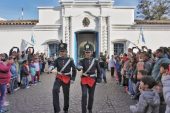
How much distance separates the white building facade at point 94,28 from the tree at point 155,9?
1746 centimetres

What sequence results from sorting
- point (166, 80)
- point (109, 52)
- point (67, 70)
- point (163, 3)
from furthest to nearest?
point (163, 3)
point (109, 52)
point (67, 70)
point (166, 80)

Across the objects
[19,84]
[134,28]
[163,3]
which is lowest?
[19,84]

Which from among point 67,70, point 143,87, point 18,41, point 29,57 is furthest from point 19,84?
point 18,41

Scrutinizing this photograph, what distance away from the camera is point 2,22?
39906 mm

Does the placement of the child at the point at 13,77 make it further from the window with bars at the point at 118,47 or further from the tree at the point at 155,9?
the tree at the point at 155,9

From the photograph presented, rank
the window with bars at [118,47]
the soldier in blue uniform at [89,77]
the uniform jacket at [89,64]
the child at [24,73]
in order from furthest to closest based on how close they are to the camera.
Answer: the window with bars at [118,47]
the child at [24,73]
the uniform jacket at [89,64]
the soldier in blue uniform at [89,77]

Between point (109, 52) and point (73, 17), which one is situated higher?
point (73, 17)

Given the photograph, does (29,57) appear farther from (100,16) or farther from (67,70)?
(100,16)

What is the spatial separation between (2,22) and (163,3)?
25.3 metres

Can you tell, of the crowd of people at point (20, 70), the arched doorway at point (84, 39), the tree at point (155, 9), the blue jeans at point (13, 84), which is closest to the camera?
the crowd of people at point (20, 70)

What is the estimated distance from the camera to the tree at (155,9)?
58250 mm

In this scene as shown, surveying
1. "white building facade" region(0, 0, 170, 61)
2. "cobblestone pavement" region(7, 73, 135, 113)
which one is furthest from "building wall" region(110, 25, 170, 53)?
"cobblestone pavement" region(7, 73, 135, 113)

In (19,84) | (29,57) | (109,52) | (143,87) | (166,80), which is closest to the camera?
(166,80)

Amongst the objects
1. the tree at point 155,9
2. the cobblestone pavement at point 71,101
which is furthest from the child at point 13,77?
the tree at point 155,9
